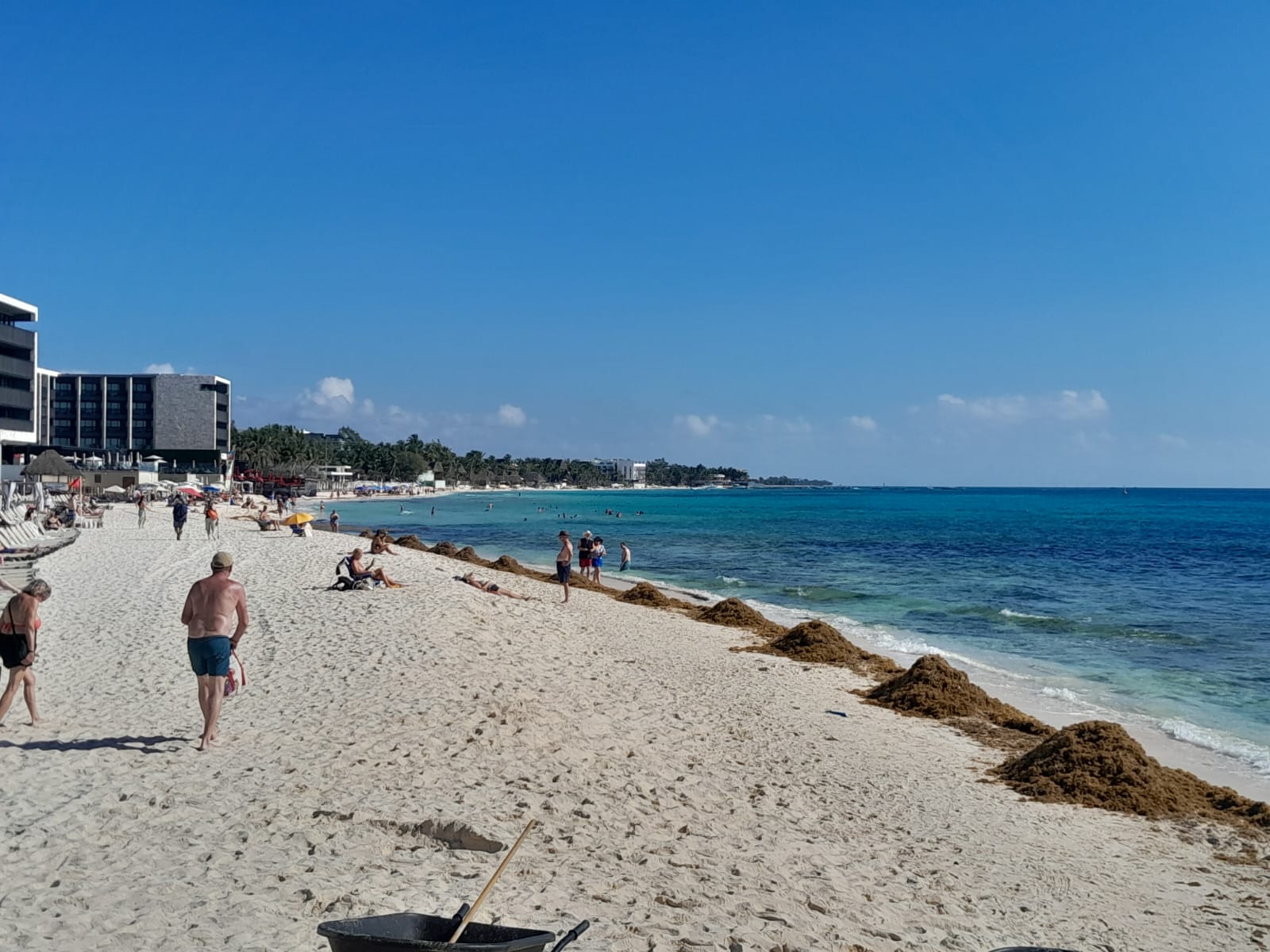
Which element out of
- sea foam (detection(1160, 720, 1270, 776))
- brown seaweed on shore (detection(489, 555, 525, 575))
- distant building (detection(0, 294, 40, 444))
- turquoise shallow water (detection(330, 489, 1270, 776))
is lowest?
turquoise shallow water (detection(330, 489, 1270, 776))

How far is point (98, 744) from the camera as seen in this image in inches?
324

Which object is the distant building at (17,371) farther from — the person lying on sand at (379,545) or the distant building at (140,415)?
the distant building at (140,415)

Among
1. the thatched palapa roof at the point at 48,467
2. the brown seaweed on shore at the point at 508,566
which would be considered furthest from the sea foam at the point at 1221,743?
the thatched palapa roof at the point at 48,467

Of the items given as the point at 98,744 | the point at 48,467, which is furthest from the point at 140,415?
the point at 98,744

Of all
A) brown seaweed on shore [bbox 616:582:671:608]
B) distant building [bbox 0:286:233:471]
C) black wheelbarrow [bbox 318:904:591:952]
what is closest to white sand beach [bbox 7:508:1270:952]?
black wheelbarrow [bbox 318:904:591:952]

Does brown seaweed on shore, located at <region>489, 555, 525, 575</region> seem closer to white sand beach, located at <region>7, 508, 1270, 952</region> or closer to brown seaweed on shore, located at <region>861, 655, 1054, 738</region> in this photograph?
white sand beach, located at <region>7, 508, 1270, 952</region>

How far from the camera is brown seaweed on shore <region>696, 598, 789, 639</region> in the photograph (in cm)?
1972

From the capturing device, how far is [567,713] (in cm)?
998

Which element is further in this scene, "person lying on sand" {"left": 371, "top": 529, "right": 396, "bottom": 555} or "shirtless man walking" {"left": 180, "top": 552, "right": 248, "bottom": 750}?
"person lying on sand" {"left": 371, "top": 529, "right": 396, "bottom": 555}

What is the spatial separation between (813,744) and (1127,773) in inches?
118

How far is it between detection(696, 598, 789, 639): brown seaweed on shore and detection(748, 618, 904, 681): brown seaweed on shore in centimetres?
213

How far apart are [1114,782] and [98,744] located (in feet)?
30.2

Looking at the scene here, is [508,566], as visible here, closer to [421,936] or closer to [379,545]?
[379,545]

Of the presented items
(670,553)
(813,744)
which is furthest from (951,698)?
(670,553)
